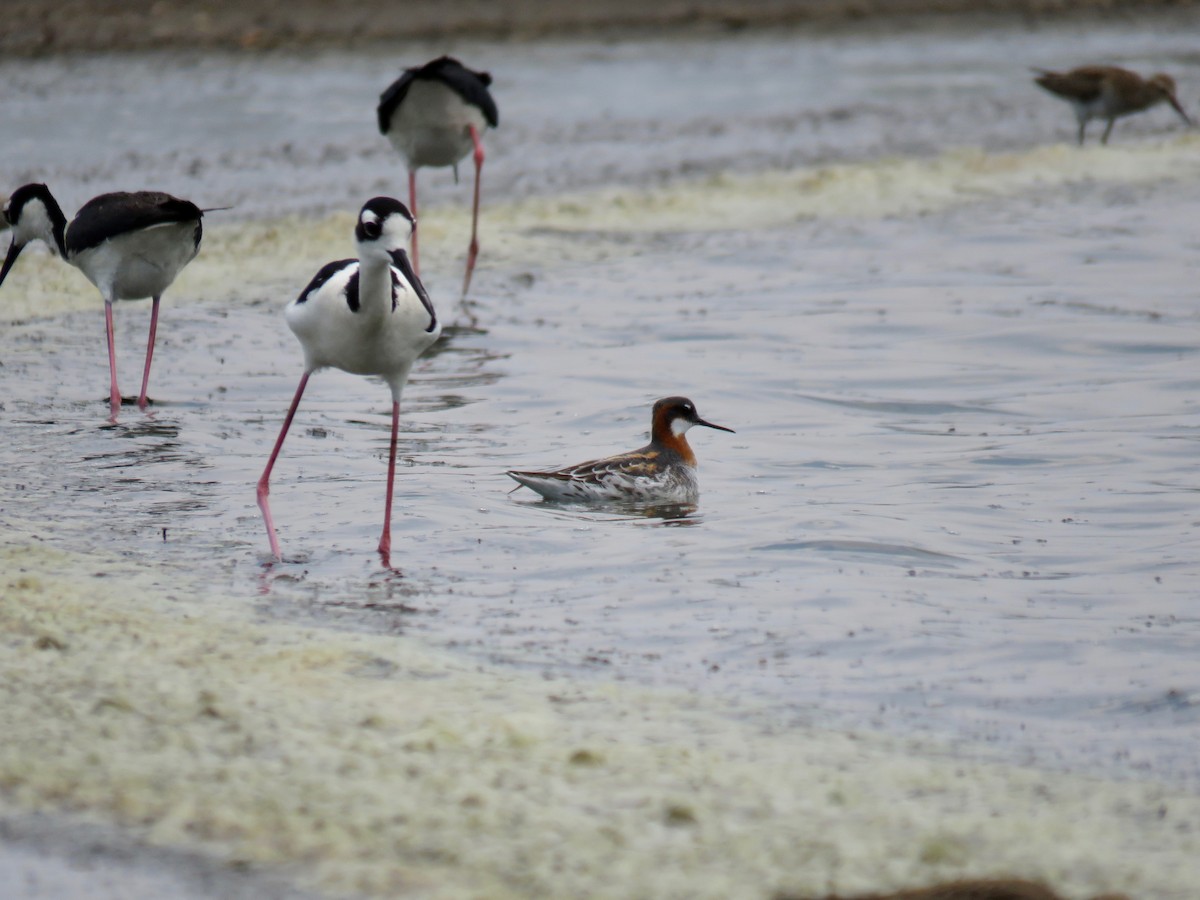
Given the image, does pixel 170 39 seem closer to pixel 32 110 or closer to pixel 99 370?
pixel 32 110

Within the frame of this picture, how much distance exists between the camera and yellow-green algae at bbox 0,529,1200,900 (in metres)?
4.18

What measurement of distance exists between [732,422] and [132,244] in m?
3.28

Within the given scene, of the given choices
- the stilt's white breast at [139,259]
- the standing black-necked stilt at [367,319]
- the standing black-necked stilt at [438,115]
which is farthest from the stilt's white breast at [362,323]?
the standing black-necked stilt at [438,115]

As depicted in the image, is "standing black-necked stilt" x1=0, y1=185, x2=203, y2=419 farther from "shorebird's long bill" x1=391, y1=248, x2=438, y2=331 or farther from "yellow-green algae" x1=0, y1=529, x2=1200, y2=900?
"yellow-green algae" x1=0, y1=529, x2=1200, y2=900

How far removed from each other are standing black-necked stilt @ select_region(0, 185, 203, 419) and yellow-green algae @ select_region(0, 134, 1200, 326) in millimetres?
2058

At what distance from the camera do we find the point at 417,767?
183 inches

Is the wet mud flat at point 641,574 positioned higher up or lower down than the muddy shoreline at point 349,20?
lower down

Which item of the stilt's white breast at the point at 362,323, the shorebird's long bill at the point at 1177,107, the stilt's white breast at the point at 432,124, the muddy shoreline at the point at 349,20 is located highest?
the muddy shoreline at the point at 349,20

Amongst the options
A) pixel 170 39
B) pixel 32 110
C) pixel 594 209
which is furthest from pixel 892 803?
pixel 170 39

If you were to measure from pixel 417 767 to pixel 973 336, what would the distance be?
7.43 metres

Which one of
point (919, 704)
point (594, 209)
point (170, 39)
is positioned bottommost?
point (919, 704)

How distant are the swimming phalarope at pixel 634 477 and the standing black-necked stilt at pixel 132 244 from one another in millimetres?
2482

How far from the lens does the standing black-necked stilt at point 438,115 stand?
1284cm

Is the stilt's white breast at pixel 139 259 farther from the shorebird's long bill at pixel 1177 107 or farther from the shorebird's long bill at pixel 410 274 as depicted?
the shorebird's long bill at pixel 1177 107
